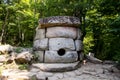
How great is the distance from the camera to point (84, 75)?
23.2 ft

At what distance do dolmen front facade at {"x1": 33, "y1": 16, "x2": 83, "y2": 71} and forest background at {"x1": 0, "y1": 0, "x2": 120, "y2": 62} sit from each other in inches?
50.5

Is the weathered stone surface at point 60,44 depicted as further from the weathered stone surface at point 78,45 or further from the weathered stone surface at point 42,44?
the weathered stone surface at point 78,45

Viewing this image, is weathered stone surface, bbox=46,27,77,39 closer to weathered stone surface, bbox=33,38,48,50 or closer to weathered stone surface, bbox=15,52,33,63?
weathered stone surface, bbox=33,38,48,50

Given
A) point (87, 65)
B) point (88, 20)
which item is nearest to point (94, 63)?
point (87, 65)

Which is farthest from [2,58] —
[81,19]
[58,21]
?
[81,19]

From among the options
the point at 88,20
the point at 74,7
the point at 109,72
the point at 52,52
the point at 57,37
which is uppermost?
the point at 74,7

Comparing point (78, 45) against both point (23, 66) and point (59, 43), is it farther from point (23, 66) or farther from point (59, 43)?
point (23, 66)

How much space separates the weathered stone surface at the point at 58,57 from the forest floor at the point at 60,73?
1.95ft

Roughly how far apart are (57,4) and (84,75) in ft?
14.3

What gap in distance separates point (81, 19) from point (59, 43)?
2834mm

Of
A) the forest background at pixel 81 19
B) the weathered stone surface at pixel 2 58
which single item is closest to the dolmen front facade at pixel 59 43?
the forest background at pixel 81 19

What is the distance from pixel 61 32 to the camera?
8281 mm

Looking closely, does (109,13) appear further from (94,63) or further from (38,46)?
(38,46)

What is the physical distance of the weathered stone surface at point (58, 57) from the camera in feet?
26.3
